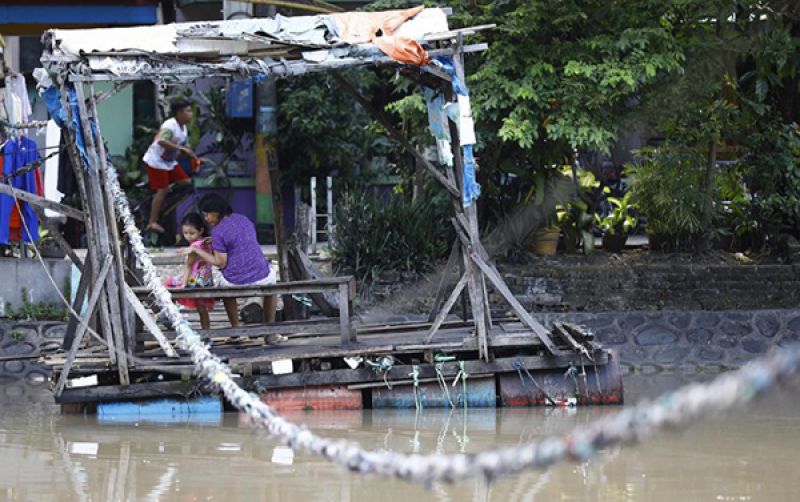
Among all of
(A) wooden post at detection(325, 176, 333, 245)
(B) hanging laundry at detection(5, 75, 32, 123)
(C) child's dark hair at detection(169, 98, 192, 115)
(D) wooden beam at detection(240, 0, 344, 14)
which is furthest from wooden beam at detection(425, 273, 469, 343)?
(C) child's dark hair at detection(169, 98, 192, 115)

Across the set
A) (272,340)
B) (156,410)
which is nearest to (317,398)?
(272,340)

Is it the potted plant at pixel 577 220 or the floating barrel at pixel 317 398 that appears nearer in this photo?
the floating barrel at pixel 317 398

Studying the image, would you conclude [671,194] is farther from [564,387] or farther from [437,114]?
[437,114]

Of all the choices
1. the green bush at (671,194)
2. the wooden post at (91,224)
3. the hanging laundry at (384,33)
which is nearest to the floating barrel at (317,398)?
the wooden post at (91,224)

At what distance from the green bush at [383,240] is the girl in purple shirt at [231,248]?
3321 millimetres

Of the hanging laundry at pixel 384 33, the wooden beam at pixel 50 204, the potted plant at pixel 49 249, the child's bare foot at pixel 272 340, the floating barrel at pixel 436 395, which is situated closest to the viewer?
the hanging laundry at pixel 384 33

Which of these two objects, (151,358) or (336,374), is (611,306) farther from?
(151,358)

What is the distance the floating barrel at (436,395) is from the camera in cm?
1109

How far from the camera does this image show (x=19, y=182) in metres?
13.8

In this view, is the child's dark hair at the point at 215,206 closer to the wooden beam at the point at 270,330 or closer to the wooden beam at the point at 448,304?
the wooden beam at the point at 270,330

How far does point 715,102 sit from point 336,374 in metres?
6.46

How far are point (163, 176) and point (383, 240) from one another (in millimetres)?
2996

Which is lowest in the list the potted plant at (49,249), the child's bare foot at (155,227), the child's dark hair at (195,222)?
the potted plant at (49,249)

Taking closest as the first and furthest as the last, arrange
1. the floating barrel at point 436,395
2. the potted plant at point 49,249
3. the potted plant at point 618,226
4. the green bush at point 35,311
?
the floating barrel at point 436,395 < the green bush at point 35,311 < the potted plant at point 49,249 < the potted plant at point 618,226
